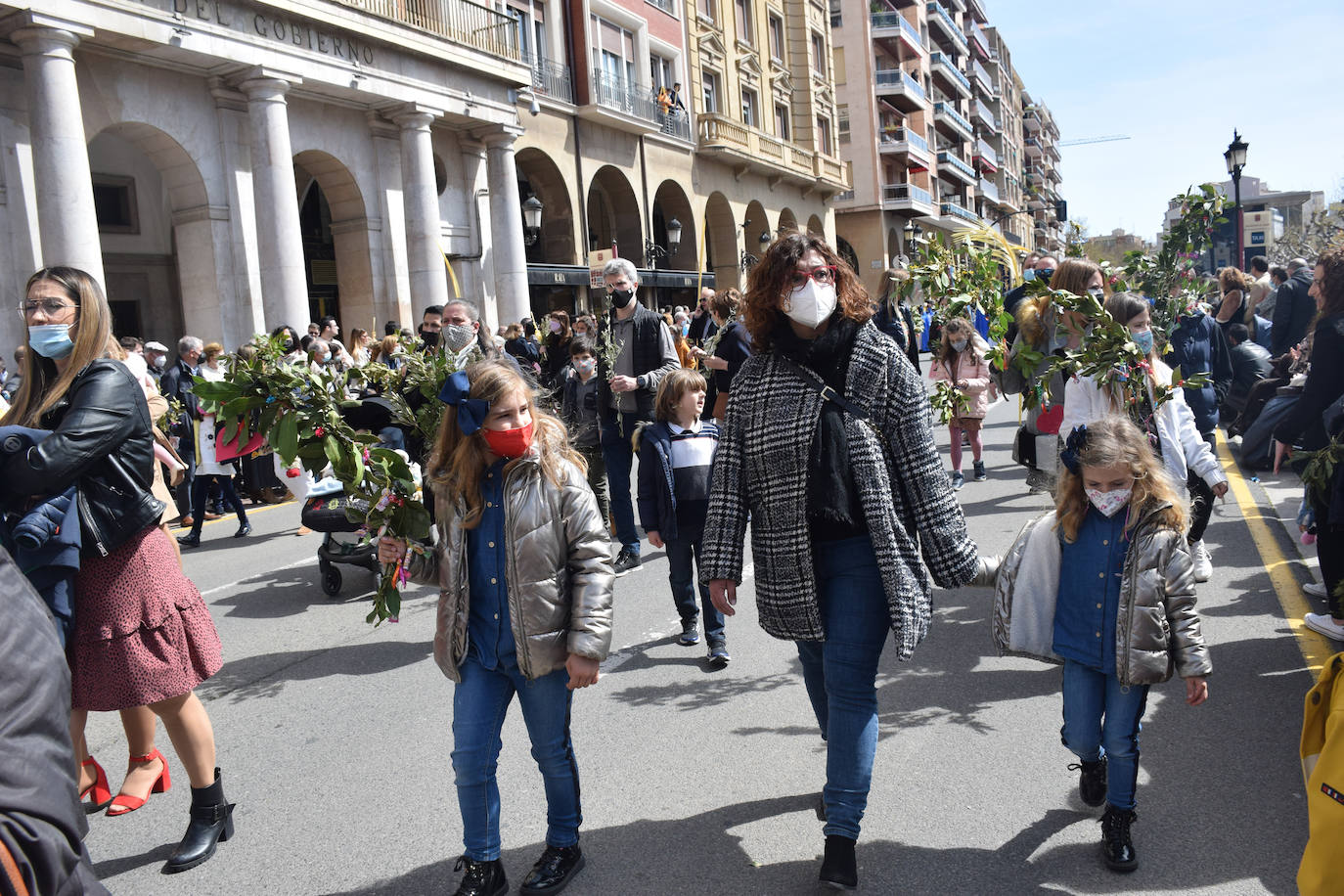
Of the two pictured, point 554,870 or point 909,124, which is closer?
point 554,870

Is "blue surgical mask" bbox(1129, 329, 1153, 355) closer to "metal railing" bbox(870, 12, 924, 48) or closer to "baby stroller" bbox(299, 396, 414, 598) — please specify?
"baby stroller" bbox(299, 396, 414, 598)

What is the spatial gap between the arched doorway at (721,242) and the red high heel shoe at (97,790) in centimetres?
3230

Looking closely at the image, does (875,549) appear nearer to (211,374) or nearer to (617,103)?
(211,374)

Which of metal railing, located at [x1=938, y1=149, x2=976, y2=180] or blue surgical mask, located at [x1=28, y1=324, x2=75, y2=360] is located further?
metal railing, located at [x1=938, y1=149, x2=976, y2=180]

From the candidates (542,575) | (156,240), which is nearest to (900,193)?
(156,240)

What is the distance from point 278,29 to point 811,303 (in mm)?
16582

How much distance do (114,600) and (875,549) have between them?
2590mm

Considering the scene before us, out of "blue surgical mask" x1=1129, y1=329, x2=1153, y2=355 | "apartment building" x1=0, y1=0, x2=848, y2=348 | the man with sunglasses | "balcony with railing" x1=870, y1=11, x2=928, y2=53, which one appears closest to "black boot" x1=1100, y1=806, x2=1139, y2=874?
"blue surgical mask" x1=1129, y1=329, x2=1153, y2=355

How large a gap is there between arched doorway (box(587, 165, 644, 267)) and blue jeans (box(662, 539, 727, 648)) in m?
24.3

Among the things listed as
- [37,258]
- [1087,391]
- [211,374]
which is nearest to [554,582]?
[1087,391]

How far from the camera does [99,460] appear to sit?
340 centimetres

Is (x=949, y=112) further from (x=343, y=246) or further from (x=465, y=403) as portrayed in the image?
(x=465, y=403)

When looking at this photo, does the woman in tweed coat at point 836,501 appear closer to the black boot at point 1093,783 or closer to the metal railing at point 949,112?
the black boot at point 1093,783

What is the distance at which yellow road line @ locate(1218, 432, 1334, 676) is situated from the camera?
199 inches
